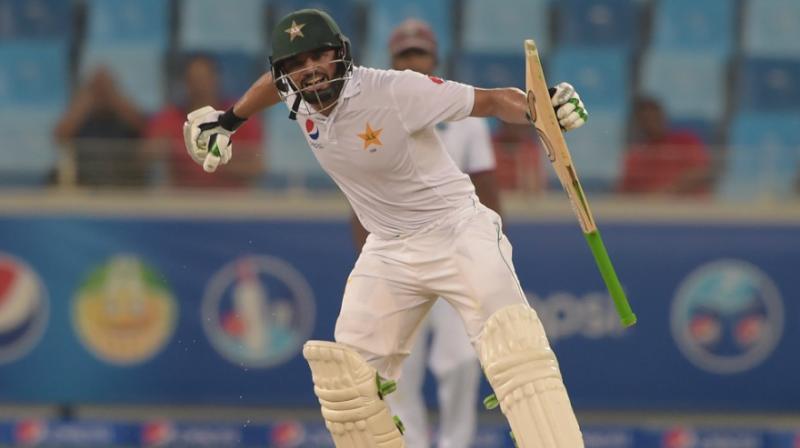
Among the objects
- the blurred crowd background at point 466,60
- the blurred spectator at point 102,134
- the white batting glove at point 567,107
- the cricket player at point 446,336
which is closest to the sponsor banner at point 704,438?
the cricket player at point 446,336

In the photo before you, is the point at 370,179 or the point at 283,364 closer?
the point at 370,179

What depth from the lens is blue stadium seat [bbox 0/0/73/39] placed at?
9.90m

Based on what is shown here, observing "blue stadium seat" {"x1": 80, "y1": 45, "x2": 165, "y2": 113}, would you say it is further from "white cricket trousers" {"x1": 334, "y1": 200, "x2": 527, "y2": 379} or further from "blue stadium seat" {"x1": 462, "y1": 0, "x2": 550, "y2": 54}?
"white cricket trousers" {"x1": 334, "y1": 200, "x2": 527, "y2": 379}

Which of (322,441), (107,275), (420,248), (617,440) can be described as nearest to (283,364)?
(322,441)

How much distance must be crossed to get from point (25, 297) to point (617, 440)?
2911mm

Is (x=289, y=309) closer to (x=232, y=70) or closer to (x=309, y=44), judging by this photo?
(x=232, y=70)

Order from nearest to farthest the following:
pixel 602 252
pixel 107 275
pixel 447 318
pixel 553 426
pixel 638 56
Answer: pixel 553 426 < pixel 602 252 < pixel 447 318 < pixel 107 275 < pixel 638 56

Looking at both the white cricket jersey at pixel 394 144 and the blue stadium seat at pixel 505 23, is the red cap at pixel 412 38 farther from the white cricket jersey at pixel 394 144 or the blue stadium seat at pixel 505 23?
the blue stadium seat at pixel 505 23

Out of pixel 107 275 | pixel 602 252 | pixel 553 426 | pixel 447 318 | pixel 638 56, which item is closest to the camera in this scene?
pixel 553 426

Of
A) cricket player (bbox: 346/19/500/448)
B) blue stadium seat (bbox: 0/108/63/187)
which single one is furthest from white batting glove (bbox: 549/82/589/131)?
blue stadium seat (bbox: 0/108/63/187)

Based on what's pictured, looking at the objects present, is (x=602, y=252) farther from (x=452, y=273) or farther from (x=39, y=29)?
(x=39, y=29)

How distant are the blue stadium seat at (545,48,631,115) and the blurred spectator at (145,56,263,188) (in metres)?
1.89

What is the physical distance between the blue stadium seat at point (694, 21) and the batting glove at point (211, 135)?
513 centimetres

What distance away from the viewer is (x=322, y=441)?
311 inches
